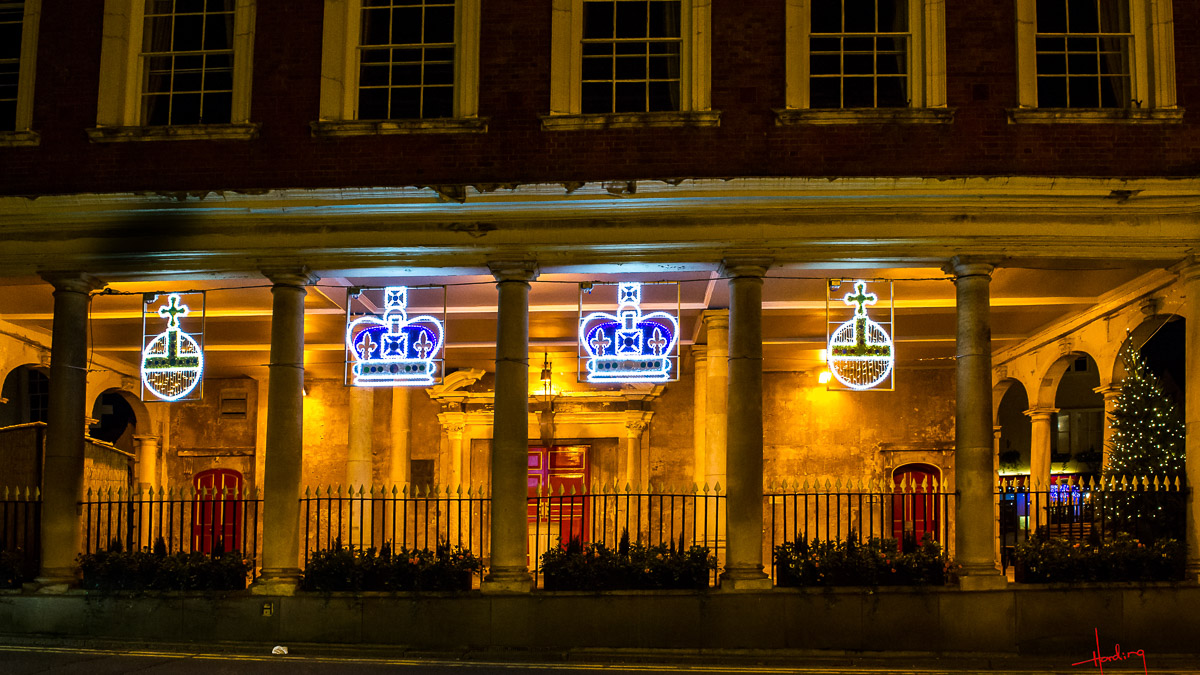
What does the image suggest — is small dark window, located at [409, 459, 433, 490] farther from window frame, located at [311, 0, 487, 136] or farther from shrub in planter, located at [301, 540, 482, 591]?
window frame, located at [311, 0, 487, 136]

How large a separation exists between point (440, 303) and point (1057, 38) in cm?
990

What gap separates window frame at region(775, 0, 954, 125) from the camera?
47.7 feet

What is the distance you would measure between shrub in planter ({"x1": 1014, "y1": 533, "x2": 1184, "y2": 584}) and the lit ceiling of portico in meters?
3.56

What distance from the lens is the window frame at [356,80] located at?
49.2ft

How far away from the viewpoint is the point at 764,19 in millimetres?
14852

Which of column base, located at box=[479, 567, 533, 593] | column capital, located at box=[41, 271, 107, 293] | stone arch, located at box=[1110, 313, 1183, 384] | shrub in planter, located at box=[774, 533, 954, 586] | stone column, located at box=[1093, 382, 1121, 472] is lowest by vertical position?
column base, located at box=[479, 567, 533, 593]

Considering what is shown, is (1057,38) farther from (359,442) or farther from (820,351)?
(359,442)

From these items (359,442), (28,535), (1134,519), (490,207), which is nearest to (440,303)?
(359,442)

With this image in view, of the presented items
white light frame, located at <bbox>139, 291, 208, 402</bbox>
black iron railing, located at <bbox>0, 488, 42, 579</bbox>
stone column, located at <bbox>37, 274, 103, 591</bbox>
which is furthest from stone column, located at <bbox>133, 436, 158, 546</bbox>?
stone column, located at <bbox>37, 274, 103, 591</bbox>

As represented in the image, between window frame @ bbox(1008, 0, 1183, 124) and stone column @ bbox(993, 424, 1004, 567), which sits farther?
window frame @ bbox(1008, 0, 1183, 124)

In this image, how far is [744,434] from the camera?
560 inches

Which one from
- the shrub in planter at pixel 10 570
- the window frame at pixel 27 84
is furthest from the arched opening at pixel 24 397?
the shrub in planter at pixel 10 570
